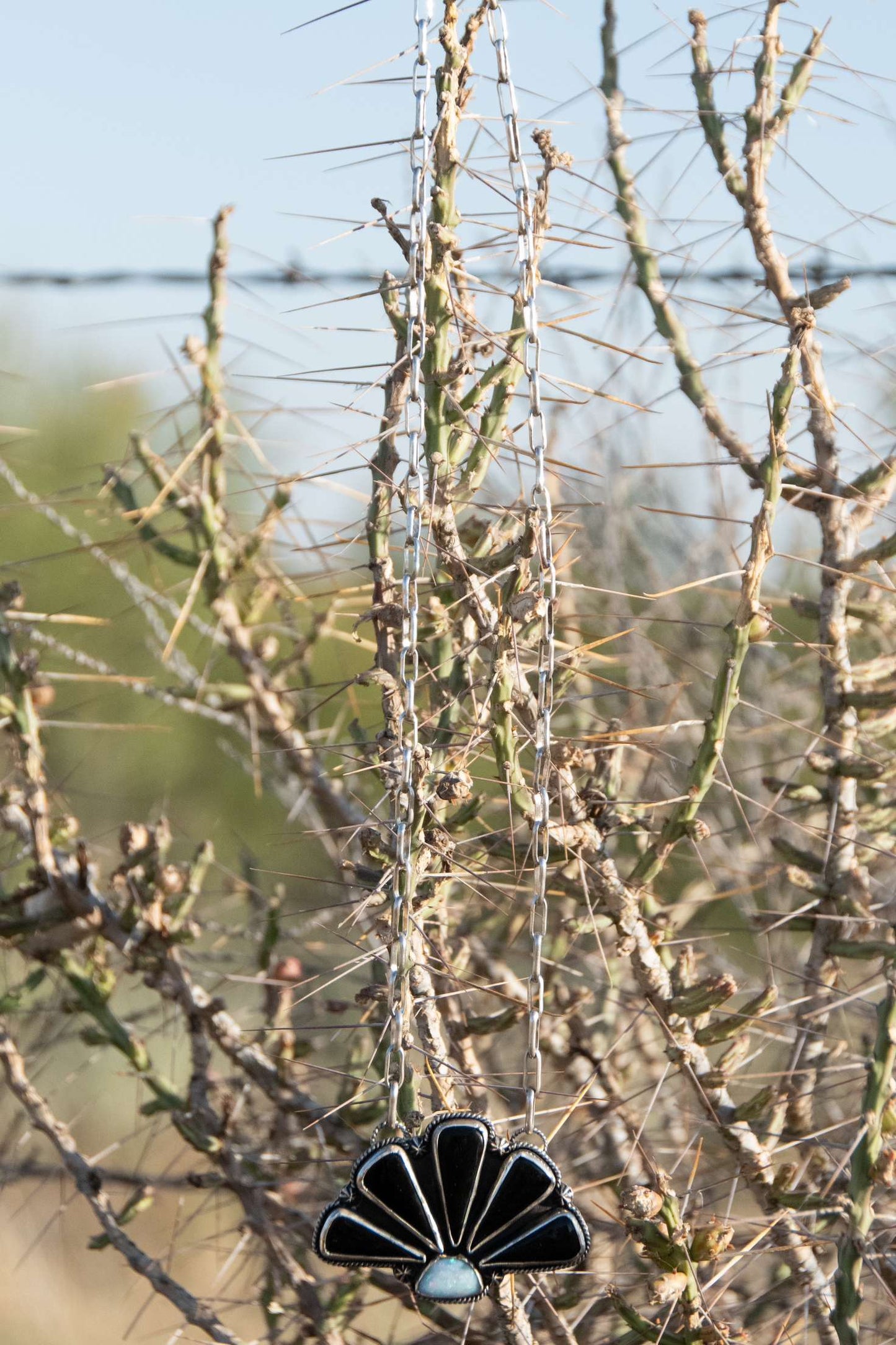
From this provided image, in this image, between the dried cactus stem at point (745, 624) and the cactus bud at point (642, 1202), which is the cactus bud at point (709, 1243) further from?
the dried cactus stem at point (745, 624)

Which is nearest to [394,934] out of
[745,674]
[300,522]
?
[300,522]

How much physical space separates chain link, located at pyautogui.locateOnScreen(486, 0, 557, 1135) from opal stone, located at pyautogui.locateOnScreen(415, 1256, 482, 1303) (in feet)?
0.32

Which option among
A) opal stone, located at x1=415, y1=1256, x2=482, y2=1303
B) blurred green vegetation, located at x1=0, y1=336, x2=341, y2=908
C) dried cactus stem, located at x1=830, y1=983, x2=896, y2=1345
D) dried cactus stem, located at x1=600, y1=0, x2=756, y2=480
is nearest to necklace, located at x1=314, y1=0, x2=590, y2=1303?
opal stone, located at x1=415, y1=1256, x2=482, y2=1303

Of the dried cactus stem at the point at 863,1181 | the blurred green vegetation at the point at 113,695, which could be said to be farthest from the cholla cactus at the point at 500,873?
the blurred green vegetation at the point at 113,695

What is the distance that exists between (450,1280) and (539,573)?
0.50 metres

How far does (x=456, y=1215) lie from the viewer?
2.45 ft

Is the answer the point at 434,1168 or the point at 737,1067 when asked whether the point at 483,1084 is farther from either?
the point at 737,1067

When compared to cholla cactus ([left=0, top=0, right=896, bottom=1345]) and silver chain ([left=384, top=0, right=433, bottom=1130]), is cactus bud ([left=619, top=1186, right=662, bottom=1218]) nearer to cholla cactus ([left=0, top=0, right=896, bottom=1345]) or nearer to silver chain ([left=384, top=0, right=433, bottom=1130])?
cholla cactus ([left=0, top=0, right=896, bottom=1345])

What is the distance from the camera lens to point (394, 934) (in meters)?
0.79

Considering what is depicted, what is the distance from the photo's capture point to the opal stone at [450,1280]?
743mm

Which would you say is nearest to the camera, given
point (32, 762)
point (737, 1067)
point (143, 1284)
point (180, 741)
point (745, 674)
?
point (737, 1067)

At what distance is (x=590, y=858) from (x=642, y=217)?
732 mm

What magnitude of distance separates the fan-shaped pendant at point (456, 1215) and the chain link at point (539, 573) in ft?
0.14

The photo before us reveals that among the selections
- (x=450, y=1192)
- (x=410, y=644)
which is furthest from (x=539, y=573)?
(x=450, y=1192)
